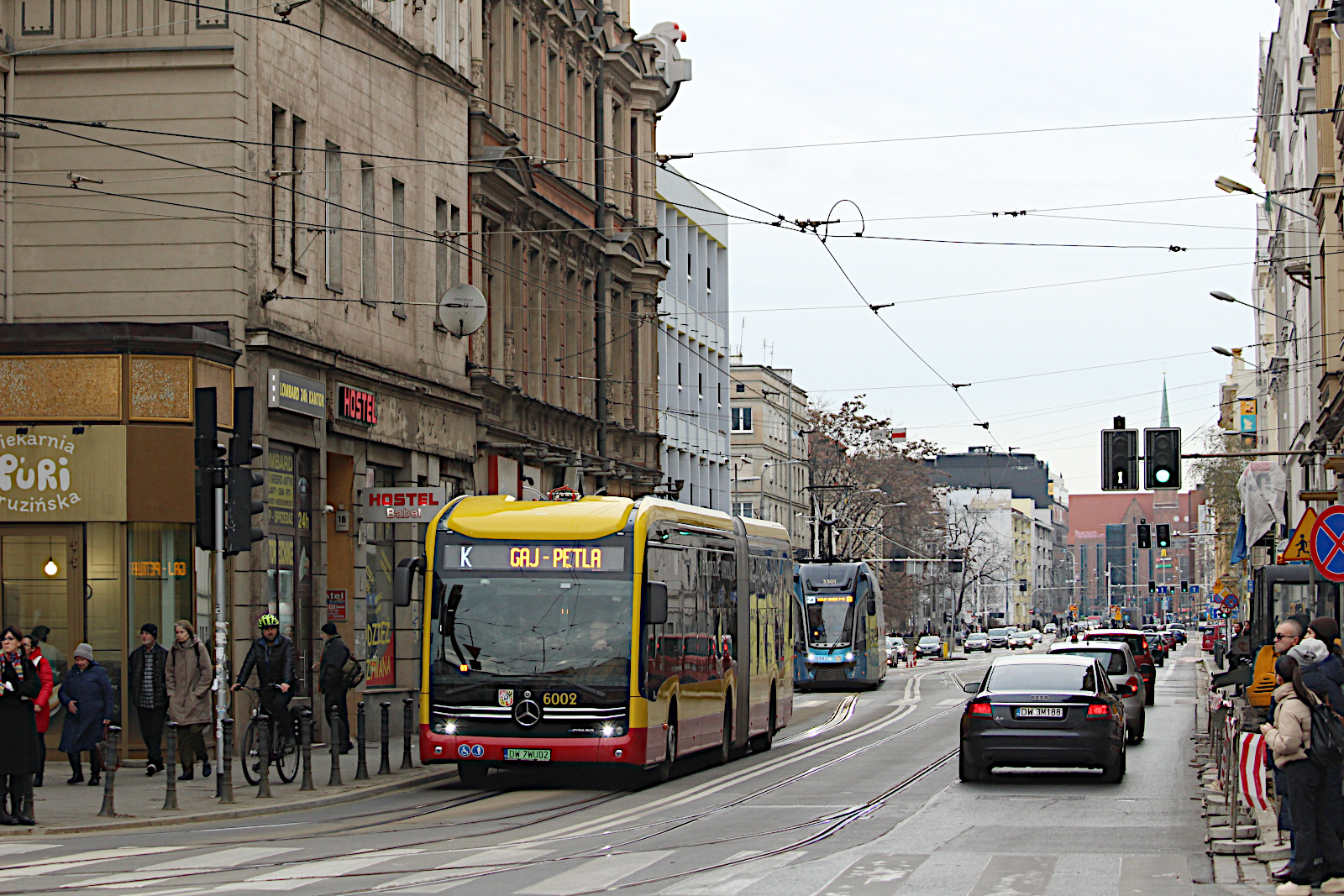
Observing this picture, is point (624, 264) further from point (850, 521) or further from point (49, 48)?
point (850, 521)

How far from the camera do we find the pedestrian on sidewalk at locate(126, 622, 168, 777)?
75.4 feet

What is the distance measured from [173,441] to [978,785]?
1105 centimetres

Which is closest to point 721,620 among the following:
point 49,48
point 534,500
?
point 534,500

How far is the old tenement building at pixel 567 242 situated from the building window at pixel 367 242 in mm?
4998

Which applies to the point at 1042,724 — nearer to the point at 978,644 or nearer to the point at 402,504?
the point at 402,504

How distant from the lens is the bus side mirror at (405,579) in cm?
2041

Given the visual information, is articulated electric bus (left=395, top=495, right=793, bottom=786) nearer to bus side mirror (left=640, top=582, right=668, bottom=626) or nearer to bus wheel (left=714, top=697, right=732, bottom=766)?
bus side mirror (left=640, top=582, right=668, bottom=626)

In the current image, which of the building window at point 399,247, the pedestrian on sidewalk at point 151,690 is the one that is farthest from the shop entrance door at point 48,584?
the building window at point 399,247

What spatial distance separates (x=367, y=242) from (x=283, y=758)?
37.3 feet

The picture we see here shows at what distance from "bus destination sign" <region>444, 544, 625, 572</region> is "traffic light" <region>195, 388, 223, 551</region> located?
3.03 meters

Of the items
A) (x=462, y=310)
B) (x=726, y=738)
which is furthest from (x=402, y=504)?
(x=726, y=738)

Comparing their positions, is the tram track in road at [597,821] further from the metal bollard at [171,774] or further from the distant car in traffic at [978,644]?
the distant car in traffic at [978,644]

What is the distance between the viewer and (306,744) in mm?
20750

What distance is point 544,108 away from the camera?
4322cm
